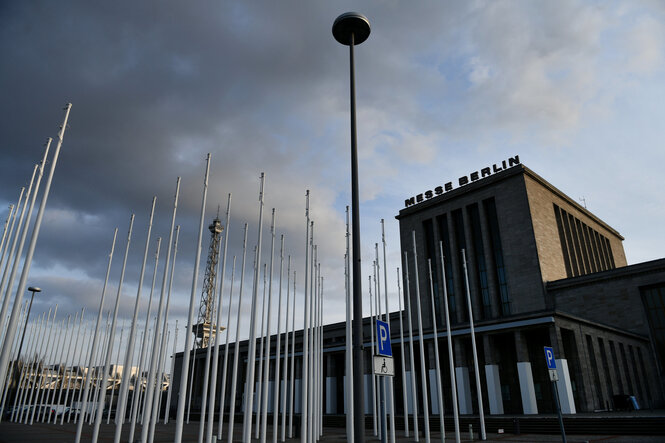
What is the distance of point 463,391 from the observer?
4294 centimetres

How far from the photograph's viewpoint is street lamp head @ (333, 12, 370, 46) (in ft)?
44.5

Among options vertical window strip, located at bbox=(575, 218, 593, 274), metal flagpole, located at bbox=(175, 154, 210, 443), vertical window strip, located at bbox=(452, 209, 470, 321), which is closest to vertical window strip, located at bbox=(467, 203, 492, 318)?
vertical window strip, located at bbox=(452, 209, 470, 321)

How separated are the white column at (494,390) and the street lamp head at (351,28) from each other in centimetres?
3684

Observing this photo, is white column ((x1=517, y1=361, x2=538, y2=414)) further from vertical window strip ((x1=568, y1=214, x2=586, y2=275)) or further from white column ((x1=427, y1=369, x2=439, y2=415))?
vertical window strip ((x1=568, y1=214, x2=586, y2=275))

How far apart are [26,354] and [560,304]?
2410 inches

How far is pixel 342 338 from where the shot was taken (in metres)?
63.7

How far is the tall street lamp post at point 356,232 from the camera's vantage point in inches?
412

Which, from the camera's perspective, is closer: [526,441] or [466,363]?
[526,441]

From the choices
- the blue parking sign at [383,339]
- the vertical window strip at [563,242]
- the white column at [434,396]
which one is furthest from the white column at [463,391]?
the blue parking sign at [383,339]

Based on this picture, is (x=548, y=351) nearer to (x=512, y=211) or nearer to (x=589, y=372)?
(x=589, y=372)

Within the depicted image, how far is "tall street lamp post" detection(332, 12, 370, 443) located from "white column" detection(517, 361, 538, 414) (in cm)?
3158

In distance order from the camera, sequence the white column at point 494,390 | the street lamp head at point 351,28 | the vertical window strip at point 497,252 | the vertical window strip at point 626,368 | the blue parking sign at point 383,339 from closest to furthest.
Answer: the blue parking sign at point 383,339 → the street lamp head at point 351,28 → the white column at point 494,390 → the vertical window strip at point 626,368 → the vertical window strip at point 497,252

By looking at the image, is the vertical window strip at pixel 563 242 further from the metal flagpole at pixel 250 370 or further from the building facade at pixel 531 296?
the metal flagpole at pixel 250 370

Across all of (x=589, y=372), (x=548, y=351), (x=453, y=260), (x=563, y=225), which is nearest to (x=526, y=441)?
(x=548, y=351)
